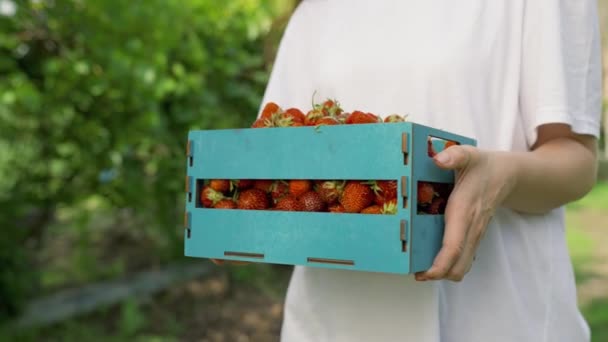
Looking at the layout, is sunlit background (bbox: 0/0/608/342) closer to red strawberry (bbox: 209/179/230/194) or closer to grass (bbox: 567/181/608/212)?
red strawberry (bbox: 209/179/230/194)

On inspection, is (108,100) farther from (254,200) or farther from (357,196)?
(357,196)

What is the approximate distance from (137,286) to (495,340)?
3333mm

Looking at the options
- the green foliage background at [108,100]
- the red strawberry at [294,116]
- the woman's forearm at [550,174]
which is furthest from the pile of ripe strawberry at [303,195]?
the green foliage background at [108,100]

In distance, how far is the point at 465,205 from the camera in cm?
96

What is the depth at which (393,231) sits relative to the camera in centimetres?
94

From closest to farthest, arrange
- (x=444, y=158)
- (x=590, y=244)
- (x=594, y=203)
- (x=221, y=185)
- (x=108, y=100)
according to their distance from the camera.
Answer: (x=444, y=158), (x=221, y=185), (x=108, y=100), (x=590, y=244), (x=594, y=203)

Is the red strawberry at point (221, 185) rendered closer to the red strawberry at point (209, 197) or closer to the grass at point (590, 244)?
the red strawberry at point (209, 197)

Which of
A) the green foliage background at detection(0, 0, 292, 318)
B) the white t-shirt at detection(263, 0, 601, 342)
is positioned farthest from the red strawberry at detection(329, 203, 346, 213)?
the green foliage background at detection(0, 0, 292, 318)

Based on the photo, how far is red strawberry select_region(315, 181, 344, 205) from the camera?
1017 millimetres

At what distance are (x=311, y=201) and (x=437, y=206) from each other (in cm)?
19

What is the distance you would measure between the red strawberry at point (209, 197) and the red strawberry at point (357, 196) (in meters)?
0.24

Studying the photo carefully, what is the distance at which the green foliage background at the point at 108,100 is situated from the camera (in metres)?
2.65

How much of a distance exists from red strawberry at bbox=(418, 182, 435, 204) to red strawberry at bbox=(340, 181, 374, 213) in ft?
0.23

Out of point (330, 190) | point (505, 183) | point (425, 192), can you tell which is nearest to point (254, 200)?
point (330, 190)
